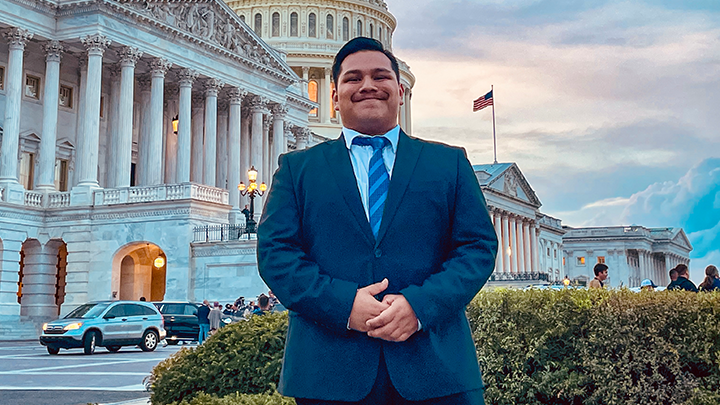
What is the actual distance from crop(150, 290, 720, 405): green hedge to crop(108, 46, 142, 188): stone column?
34046 millimetres

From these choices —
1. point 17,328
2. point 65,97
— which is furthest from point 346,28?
point 17,328

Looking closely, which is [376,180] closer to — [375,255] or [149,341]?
[375,255]

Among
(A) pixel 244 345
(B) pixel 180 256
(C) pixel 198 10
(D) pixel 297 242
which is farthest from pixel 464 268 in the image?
(C) pixel 198 10

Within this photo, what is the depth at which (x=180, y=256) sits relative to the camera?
3538cm

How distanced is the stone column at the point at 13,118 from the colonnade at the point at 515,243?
61055 mm

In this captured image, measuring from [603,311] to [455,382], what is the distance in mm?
5135

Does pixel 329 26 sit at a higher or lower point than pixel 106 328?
higher

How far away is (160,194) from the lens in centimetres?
3656

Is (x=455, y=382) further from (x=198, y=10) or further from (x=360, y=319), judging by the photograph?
(x=198, y=10)

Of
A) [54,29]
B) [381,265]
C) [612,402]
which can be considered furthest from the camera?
[54,29]

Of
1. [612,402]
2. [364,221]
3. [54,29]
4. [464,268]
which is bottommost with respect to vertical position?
[612,402]

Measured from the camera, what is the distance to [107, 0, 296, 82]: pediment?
42.7 meters

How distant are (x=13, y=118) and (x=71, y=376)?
965 inches

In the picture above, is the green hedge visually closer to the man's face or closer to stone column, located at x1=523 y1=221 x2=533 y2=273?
the man's face
